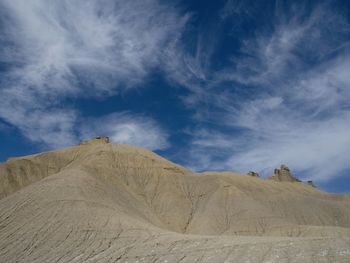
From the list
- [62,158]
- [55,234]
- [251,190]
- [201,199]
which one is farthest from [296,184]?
[55,234]

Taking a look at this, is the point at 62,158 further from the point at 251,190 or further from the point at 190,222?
the point at 251,190

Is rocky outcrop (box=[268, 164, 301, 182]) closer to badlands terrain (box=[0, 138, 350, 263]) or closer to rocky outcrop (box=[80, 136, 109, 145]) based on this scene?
badlands terrain (box=[0, 138, 350, 263])

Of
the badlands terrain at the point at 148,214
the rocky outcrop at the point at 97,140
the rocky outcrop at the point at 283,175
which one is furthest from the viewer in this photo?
the rocky outcrop at the point at 283,175

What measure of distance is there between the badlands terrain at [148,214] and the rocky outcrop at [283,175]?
201 inches

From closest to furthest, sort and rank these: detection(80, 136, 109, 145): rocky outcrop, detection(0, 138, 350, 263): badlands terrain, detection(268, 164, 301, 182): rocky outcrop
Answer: detection(0, 138, 350, 263): badlands terrain → detection(80, 136, 109, 145): rocky outcrop → detection(268, 164, 301, 182): rocky outcrop

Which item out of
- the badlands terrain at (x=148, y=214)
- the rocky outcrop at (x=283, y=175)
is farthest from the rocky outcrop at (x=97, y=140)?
the rocky outcrop at (x=283, y=175)

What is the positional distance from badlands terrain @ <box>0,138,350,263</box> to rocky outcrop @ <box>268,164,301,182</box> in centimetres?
511

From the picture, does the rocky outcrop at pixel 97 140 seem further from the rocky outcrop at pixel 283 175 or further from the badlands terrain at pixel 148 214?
the rocky outcrop at pixel 283 175

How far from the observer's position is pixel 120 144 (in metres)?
117

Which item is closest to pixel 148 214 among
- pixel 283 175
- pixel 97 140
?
pixel 97 140

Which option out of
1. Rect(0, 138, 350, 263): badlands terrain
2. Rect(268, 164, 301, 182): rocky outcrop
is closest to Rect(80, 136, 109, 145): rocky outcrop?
Rect(0, 138, 350, 263): badlands terrain

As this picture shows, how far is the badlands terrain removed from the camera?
2032 inches

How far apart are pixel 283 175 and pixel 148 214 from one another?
228 ft

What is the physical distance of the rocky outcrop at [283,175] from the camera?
144 m
